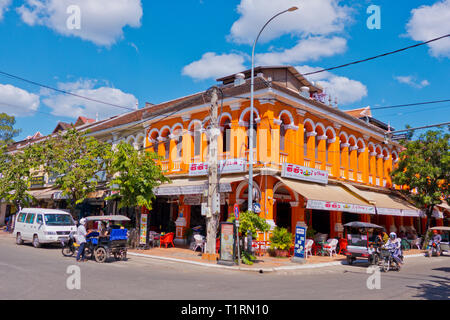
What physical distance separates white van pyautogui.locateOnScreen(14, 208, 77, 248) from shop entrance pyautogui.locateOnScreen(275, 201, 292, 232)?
1195cm

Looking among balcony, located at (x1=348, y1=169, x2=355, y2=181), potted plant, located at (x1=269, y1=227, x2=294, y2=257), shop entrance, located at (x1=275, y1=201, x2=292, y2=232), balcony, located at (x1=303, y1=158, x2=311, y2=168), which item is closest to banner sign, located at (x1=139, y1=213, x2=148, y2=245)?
potted plant, located at (x1=269, y1=227, x2=294, y2=257)

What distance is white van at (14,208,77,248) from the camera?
19.3 m

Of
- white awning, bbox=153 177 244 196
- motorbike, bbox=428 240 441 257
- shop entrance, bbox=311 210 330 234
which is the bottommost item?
motorbike, bbox=428 240 441 257

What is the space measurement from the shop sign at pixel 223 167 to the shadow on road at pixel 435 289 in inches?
382

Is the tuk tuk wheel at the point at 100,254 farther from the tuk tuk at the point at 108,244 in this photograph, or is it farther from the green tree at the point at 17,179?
the green tree at the point at 17,179

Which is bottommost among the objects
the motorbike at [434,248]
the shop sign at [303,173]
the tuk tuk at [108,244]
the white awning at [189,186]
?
the motorbike at [434,248]

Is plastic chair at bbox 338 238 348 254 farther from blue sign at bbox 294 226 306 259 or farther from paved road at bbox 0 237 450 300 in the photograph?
paved road at bbox 0 237 450 300

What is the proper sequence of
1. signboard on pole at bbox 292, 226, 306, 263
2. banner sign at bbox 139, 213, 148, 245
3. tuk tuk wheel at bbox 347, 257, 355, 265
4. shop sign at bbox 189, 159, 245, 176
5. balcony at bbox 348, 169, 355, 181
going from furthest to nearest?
1. balcony at bbox 348, 169, 355, 181
2. banner sign at bbox 139, 213, 148, 245
3. shop sign at bbox 189, 159, 245, 176
4. tuk tuk wheel at bbox 347, 257, 355, 265
5. signboard on pole at bbox 292, 226, 306, 263

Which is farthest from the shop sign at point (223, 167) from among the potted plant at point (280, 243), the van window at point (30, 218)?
the van window at point (30, 218)

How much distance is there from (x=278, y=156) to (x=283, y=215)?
5.11 meters

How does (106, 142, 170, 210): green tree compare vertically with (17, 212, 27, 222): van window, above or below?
above

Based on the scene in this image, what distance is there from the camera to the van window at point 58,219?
64.4 feet

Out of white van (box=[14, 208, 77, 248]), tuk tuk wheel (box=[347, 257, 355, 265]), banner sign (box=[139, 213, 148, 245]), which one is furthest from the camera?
banner sign (box=[139, 213, 148, 245])
